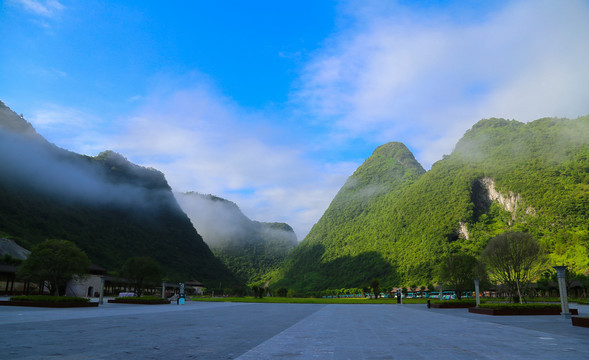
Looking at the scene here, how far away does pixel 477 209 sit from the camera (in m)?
124

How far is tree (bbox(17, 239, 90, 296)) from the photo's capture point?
101 ft

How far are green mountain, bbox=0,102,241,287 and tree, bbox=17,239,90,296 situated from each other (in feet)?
166

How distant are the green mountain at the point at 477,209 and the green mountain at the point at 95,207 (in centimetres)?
5586

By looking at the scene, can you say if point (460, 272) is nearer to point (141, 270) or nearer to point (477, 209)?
point (141, 270)

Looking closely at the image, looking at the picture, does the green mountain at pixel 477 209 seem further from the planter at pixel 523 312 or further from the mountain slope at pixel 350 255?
the planter at pixel 523 312

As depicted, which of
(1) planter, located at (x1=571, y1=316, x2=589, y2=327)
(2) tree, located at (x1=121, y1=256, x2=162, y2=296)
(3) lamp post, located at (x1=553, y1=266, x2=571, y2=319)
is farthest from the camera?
(2) tree, located at (x1=121, y1=256, x2=162, y2=296)

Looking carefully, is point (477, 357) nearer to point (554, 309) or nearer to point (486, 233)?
point (554, 309)

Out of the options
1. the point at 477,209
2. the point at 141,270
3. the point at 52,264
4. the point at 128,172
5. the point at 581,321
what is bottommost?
the point at 581,321

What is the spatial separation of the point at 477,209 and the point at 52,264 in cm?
12538

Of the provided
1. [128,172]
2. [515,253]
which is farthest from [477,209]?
[128,172]

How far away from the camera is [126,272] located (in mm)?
51469

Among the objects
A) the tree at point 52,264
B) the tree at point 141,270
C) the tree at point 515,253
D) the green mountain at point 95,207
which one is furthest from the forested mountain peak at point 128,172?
the tree at point 515,253

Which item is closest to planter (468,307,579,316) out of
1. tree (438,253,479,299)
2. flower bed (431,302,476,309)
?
flower bed (431,302,476,309)

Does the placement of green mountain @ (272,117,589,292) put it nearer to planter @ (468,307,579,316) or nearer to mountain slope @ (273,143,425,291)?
→ mountain slope @ (273,143,425,291)
